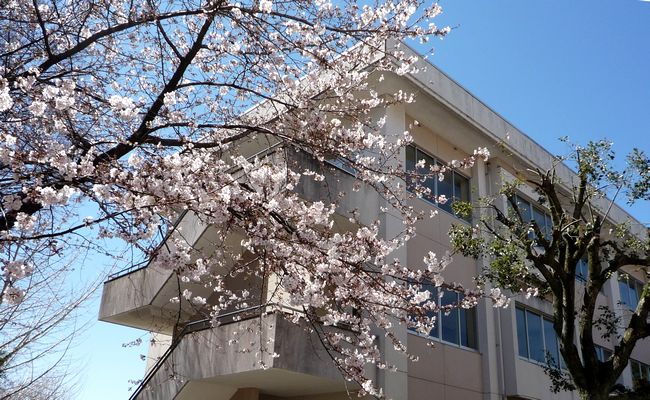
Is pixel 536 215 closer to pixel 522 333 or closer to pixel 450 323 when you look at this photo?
pixel 522 333

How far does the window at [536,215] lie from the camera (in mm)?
17359

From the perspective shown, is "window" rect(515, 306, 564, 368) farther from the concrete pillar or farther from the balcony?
the balcony

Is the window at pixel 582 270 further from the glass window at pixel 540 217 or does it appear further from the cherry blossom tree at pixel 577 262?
the cherry blossom tree at pixel 577 262

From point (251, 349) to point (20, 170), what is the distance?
6.12 m

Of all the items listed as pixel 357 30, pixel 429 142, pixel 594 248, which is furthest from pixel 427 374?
pixel 357 30

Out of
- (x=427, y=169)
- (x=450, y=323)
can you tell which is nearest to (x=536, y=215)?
(x=427, y=169)

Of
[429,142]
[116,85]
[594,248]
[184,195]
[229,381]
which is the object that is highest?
[429,142]

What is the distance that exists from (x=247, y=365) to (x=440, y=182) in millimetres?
7254

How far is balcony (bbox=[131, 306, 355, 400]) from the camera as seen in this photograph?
9.84 meters

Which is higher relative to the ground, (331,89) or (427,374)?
(331,89)

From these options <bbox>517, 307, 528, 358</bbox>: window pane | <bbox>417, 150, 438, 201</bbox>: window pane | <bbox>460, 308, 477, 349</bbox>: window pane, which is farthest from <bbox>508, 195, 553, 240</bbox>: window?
<bbox>460, 308, 477, 349</bbox>: window pane

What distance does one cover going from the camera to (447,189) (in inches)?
595

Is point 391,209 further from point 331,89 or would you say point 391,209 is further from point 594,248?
point 331,89

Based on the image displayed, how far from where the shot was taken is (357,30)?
686 centimetres
